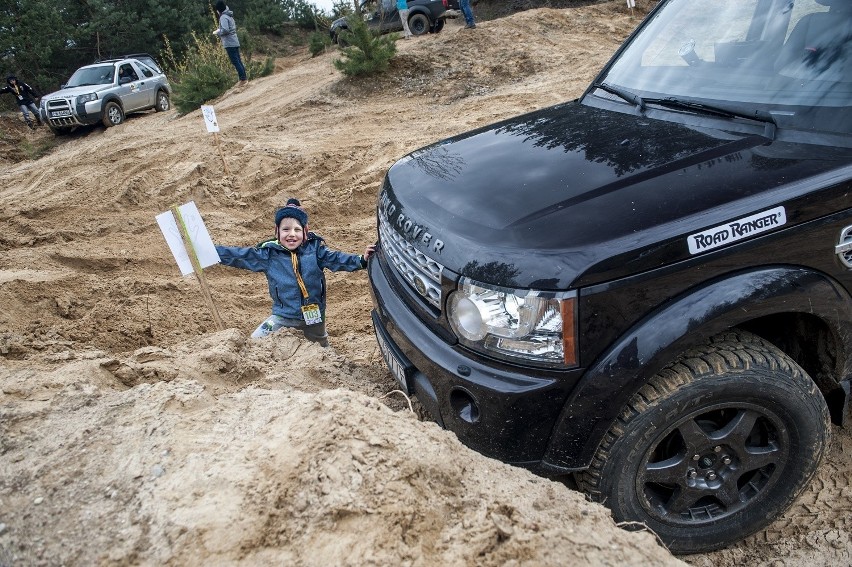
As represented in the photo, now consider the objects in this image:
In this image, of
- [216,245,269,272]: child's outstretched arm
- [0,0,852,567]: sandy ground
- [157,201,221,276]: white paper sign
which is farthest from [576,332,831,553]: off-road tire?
[157,201,221,276]: white paper sign

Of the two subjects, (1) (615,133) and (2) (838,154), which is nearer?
(2) (838,154)

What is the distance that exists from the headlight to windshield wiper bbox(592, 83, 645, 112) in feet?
4.63

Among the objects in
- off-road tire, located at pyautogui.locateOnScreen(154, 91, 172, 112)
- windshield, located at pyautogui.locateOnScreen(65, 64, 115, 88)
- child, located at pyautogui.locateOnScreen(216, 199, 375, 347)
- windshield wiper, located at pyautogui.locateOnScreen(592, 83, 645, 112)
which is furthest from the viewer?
off-road tire, located at pyautogui.locateOnScreen(154, 91, 172, 112)

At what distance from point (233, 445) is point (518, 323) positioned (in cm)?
111

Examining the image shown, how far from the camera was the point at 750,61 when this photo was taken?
2.66m

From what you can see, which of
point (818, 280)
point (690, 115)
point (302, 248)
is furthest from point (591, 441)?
point (302, 248)

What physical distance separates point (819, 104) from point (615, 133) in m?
0.74

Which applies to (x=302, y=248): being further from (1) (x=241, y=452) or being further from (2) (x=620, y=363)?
(2) (x=620, y=363)

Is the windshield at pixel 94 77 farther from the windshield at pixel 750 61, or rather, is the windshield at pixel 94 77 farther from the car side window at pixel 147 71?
the windshield at pixel 750 61

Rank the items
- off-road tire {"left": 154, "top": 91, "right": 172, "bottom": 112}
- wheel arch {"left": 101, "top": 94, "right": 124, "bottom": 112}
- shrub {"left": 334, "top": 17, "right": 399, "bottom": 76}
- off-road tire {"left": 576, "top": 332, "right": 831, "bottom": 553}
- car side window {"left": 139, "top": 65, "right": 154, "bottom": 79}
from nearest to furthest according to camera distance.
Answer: off-road tire {"left": 576, "top": 332, "right": 831, "bottom": 553}
shrub {"left": 334, "top": 17, "right": 399, "bottom": 76}
wheel arch {"left": 101, "top": 94, "right": 124, "bottom": 112}
car side window {"left": 139, "top": 65, "right": 154, "bottom": 79}
off-road tire {"left": 154, "top": 91, "right": 172, "bottom": 112}

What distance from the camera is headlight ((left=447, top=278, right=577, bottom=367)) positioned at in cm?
190

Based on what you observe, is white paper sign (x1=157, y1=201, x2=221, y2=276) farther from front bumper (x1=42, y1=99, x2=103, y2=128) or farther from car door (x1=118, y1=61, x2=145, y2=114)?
car door (x1=118, y1=61, x2=145, y2=114)

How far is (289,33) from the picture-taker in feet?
94.7

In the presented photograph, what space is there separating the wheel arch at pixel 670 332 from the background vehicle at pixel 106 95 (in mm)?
15524
